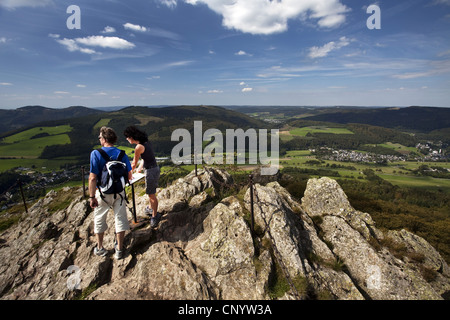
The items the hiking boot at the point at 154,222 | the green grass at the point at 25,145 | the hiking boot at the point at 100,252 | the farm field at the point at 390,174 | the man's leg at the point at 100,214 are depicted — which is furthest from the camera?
the green grass at the point at 25,145

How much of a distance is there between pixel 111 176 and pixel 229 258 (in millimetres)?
4990

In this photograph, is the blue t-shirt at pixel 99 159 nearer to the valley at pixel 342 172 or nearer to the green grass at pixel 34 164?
the valley at pixel 342 172

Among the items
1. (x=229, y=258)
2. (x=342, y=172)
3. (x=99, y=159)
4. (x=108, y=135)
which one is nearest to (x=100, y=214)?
(x=99, y=159)

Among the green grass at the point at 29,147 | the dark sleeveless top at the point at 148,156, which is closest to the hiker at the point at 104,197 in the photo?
the dark sleeveless top at the point at 148,156

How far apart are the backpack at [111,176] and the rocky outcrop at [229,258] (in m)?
2.78

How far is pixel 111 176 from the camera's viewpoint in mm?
5820

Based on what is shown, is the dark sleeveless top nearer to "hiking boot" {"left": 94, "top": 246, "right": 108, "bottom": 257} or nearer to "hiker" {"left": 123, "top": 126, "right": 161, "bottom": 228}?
"hiker" {"left": 123, "top": 126, "right": 161, "bottom": 228}

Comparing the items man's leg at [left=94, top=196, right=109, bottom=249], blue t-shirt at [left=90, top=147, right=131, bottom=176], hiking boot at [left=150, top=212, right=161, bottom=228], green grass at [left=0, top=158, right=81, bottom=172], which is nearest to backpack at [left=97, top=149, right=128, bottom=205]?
blue t-shirt at [left=90, top=147, right=131, bottom=176]

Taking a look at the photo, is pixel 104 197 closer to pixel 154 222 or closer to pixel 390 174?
pixel 154 222

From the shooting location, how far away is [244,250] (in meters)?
7.02

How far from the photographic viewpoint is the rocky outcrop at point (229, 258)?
6.09 m
